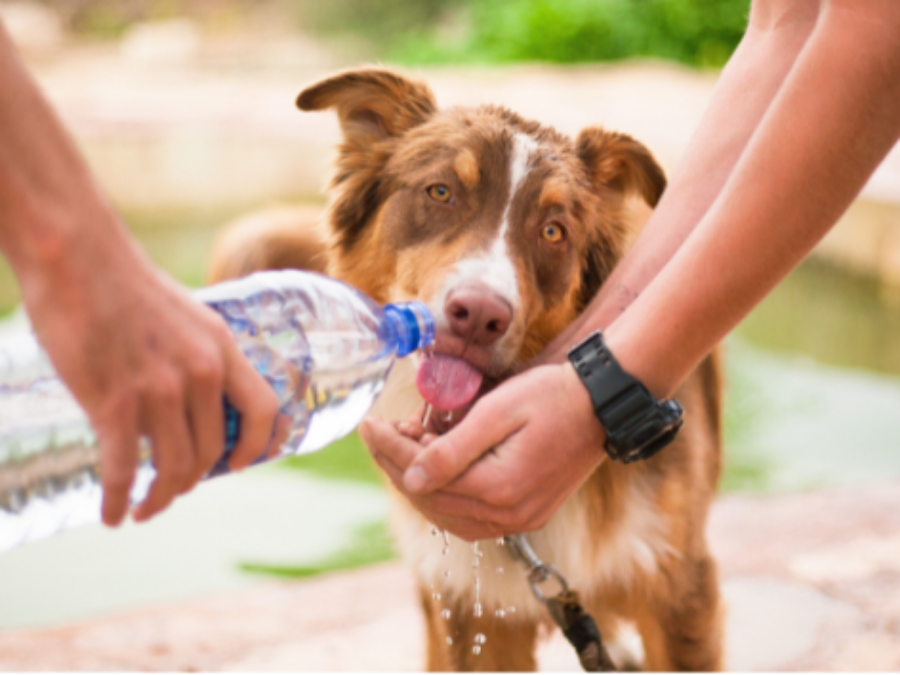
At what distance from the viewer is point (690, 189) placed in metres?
1.92

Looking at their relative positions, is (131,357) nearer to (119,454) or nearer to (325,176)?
(119,454)

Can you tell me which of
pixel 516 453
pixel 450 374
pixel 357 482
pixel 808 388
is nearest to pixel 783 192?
pixel 516 453

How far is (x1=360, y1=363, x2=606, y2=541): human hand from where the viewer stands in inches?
61.4

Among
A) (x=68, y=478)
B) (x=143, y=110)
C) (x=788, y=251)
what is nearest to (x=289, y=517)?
(x=68, y=478)

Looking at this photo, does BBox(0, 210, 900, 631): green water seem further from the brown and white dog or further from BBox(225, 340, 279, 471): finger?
BBox(225, 340, 279, 471): finger

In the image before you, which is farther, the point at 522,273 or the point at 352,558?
A: the point at 352,558

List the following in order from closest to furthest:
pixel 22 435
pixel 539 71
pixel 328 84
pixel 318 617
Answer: pixel 22 435 → pixel 328 84 → pixel 318 617 → pixel 539 71

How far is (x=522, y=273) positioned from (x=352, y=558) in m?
2.59

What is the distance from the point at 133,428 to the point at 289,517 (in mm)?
3788

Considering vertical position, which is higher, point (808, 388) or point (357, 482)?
point (808, 388)

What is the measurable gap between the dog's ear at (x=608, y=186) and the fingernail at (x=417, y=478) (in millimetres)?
993

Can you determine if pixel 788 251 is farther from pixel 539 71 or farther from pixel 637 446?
pixel 539 71

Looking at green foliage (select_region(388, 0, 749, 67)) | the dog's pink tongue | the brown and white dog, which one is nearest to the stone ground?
the brown and white dog

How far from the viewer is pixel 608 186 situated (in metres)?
2.53
